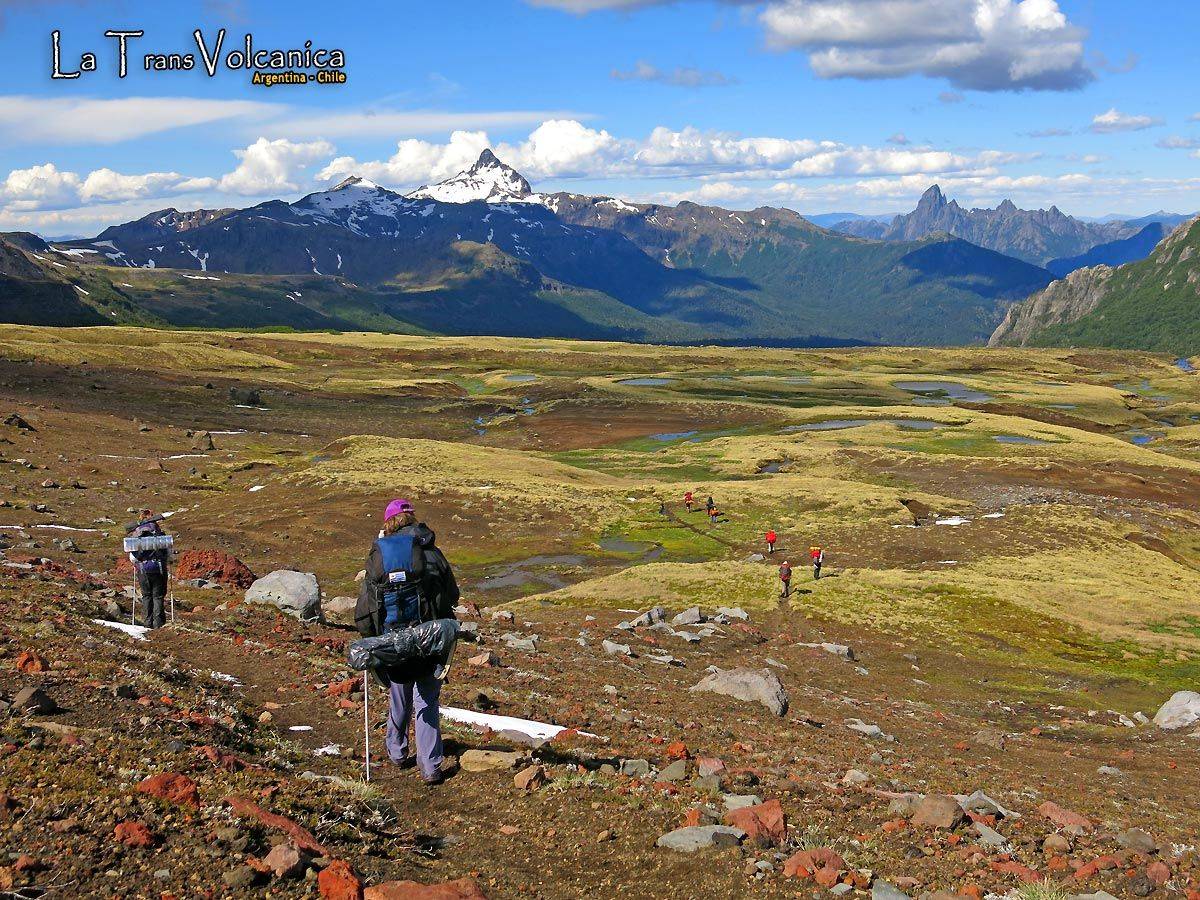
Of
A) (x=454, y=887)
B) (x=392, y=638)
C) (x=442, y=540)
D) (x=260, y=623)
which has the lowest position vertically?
(x=442, y=540)

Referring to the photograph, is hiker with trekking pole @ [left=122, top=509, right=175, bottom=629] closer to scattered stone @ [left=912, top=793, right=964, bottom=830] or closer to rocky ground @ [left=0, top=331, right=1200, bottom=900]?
rocky ground @ [left=0, top=331, right=1200, bottom=900]

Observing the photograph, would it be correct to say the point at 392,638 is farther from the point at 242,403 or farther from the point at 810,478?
the point at 242,403

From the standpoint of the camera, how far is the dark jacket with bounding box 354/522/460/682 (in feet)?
47.0

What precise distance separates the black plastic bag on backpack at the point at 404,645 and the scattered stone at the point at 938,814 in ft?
27.1

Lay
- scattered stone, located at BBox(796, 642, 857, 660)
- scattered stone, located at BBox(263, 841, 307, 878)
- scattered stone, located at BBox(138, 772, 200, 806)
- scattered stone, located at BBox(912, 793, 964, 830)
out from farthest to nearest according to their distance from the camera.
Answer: scattered stone, located at BBox(796, 642, 857, 660) → scattered stone, located at BBox(912, 793, 964, 830) → scattered stone, located at BBox(138, 772, 200, 806) → scattered stone, located at BBox(263, 841, 307, 878)

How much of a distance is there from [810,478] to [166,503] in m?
61.8

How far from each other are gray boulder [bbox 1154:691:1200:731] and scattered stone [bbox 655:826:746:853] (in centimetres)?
2743

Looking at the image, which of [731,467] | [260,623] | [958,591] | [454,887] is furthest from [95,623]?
[731,467]

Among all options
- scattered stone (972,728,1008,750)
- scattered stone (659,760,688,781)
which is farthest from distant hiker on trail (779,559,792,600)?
scattered stone (659,760,688,781)

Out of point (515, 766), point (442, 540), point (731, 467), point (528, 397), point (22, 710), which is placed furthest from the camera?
point (528, 397)

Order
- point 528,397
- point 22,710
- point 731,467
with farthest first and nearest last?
point 528,397
point 731,467
point 22,710

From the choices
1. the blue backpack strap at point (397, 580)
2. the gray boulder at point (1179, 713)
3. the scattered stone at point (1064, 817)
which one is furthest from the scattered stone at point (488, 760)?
the gray boulder at point (1179, 713)

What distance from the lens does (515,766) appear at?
15.6 m

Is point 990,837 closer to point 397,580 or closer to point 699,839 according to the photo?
point 699,839
